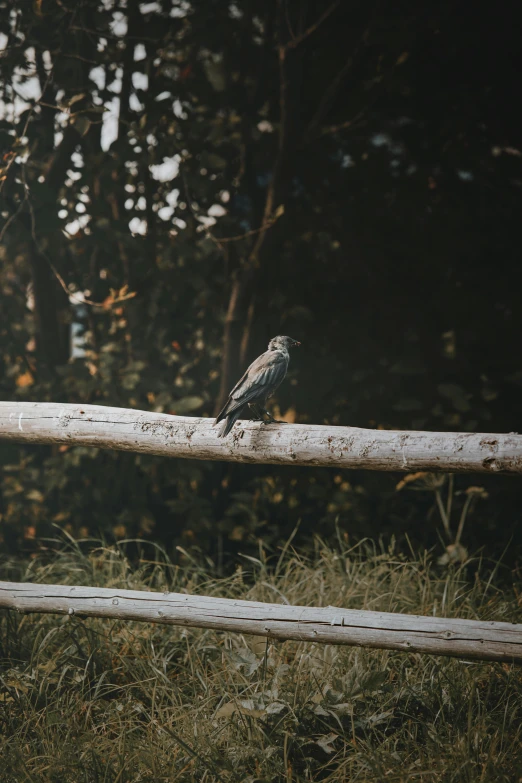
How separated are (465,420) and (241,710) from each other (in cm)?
196

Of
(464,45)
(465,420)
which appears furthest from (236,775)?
(464,45)

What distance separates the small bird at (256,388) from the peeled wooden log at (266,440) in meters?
0.05

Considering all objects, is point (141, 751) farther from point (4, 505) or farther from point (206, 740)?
point (4, 505)

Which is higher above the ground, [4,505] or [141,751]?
[4,505]

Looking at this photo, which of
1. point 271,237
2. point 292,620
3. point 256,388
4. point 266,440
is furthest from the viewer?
point 271,237

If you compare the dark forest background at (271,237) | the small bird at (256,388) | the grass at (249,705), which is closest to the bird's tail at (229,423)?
the small bird at (256,388)

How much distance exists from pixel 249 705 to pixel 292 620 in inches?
12.8

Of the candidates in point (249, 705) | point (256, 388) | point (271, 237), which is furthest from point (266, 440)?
point (271, 237)

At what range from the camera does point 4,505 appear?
4074mm

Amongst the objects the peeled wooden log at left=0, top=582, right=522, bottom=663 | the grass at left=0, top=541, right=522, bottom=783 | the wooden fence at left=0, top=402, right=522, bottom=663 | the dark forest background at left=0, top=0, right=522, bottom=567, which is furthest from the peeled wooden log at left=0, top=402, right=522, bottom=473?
the dark forest background at left=0, top=0, right=522, bottom=567

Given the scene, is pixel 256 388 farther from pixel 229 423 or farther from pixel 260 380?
pixel 229 423

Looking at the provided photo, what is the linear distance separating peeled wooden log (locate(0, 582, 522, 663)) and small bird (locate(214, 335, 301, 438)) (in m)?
0.58

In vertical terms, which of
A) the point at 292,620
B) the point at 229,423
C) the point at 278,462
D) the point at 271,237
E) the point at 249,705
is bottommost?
the point at 249,705

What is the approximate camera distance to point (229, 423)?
2.29 metres
